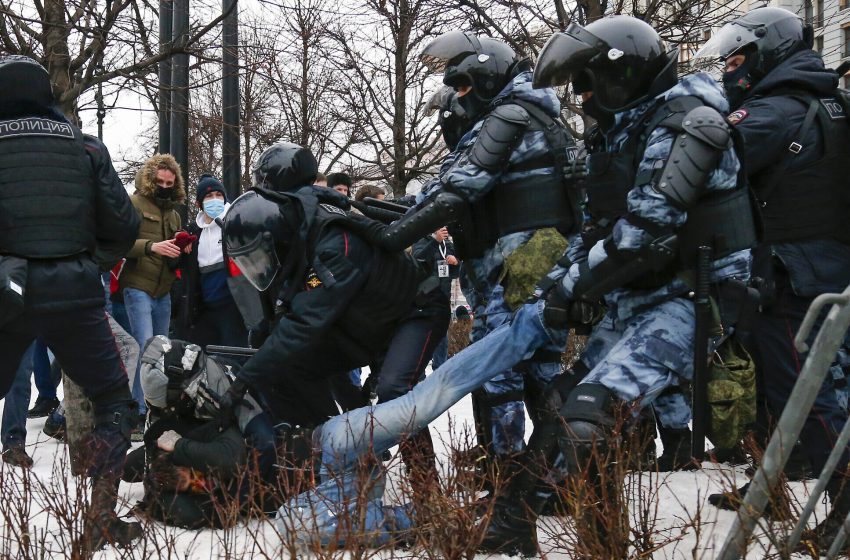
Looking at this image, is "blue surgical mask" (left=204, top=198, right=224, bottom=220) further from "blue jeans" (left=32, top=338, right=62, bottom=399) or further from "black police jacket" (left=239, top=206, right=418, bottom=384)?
"black police jacket" (left=239, top=206, right=418, bottom=384)

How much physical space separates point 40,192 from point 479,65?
209 cm

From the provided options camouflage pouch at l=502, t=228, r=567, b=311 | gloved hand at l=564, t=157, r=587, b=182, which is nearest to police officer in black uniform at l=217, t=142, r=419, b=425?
camouflage pouch at l=502, t=228, r=567, b=311

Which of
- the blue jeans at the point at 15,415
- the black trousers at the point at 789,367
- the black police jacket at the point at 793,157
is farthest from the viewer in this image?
the blue jeans at the point at 15,415

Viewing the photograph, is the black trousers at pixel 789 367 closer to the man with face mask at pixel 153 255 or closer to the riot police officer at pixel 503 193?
the riot police officer at pixel 503 193

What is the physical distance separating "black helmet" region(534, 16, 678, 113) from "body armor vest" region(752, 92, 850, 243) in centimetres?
92

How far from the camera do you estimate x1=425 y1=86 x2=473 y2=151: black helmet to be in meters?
4.56

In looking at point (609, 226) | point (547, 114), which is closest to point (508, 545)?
point (609, 226)

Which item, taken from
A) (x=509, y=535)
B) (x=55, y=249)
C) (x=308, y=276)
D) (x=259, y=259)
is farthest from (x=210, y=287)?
(x=509, y=535)

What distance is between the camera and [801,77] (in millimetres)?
4055

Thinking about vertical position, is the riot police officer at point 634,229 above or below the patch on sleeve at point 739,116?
below

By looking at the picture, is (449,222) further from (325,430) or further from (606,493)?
(606,493)

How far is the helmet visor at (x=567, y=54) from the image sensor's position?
3461mm

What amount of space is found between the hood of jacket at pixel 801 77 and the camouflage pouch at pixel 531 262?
116 centimetres

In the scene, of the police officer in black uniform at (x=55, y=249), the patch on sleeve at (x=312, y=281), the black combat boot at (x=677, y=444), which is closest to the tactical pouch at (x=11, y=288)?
the police officer in black uniform at (x=55, y=249)
